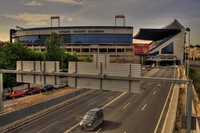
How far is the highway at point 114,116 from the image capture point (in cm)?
2897

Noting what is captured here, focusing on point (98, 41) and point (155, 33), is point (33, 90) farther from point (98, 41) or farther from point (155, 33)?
point (155, 33)

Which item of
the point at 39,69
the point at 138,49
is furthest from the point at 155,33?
the point at 39,69

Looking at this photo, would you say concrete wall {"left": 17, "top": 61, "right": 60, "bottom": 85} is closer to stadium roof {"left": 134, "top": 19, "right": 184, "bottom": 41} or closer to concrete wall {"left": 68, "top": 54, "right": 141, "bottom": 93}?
concrete wall {"left": 68, "top": 54, "right": 141, "bottom": 93}

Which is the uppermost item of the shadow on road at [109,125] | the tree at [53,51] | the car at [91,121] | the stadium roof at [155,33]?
the stadium roof at [155,33]

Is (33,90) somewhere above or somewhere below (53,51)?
below

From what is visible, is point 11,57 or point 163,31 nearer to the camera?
point 11,57

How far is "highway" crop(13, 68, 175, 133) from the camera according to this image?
2897cm

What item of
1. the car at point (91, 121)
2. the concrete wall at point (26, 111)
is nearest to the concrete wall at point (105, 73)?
the car at point (91, 121)

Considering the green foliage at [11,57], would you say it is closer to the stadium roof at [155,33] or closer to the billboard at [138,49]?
the billboard at [138,49]

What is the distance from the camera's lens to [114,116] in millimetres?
34438

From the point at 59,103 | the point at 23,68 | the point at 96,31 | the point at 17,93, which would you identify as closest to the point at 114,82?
the point at 23,68

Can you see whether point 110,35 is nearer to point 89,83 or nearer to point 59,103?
point 59,103

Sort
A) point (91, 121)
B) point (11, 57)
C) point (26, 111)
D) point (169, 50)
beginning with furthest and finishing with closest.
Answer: point (169, 50) < point (11, 57) < point (26, 111) < point (91, 121)

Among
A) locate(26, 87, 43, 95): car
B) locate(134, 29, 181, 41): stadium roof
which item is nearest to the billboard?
locate(134, 29, 181, 41): stadium roof
